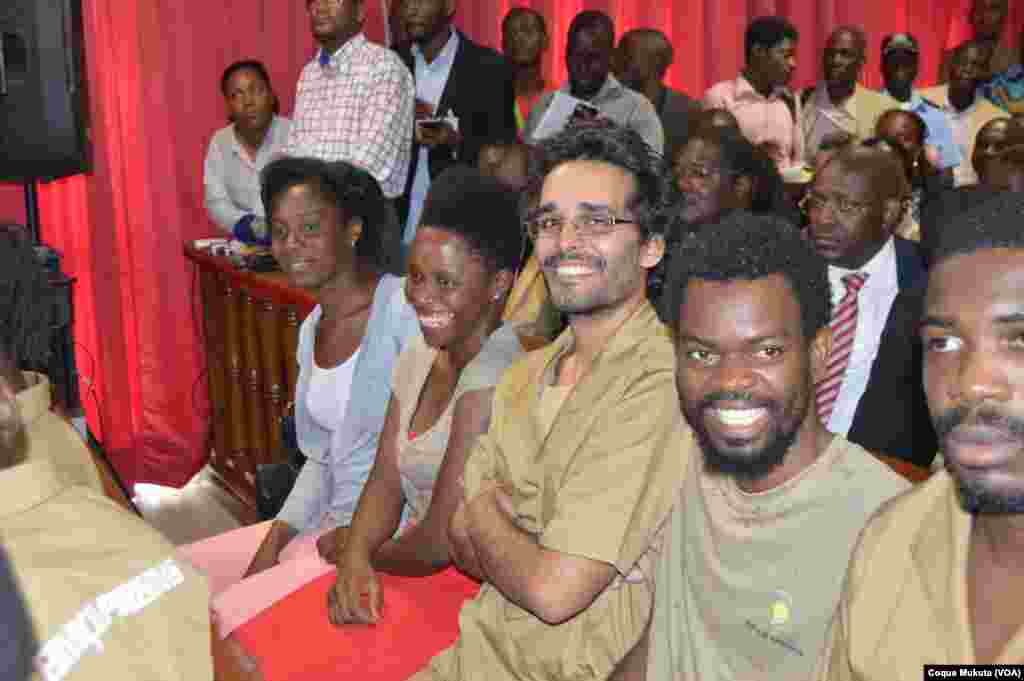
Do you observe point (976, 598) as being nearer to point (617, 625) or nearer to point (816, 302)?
point (816, 302)

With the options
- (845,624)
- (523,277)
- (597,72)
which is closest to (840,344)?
(523,277)

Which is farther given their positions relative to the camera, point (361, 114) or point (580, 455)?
point (361, 114)

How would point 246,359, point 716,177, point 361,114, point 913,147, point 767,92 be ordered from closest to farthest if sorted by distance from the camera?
1. point 716,177
2. point 361,114
3. point 246,359
4. point 913,147
5. point 767,92

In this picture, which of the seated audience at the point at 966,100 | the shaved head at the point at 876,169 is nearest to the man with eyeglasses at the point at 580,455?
the shaved head at the point at 876,169

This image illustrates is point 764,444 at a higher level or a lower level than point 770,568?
higher

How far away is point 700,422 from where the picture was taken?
1600 millimetres

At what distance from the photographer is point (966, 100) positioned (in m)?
6.66

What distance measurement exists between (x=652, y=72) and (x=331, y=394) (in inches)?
133

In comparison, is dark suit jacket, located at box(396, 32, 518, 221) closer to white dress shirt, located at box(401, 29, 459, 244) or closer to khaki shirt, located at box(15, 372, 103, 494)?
white dress shirt, located at box(401, 29, 459, 244)

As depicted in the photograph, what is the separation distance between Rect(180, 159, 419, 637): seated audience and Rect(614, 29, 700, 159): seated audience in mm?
2824

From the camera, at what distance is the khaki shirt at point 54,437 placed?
5.16 feet

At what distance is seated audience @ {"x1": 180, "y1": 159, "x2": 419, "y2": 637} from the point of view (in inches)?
107

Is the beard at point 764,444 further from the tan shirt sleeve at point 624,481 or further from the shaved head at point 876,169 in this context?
the shaved head at point 876,169

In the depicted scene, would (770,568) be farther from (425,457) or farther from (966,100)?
(966,100)
